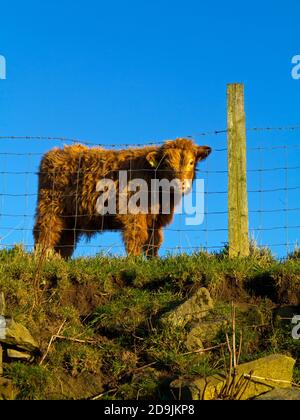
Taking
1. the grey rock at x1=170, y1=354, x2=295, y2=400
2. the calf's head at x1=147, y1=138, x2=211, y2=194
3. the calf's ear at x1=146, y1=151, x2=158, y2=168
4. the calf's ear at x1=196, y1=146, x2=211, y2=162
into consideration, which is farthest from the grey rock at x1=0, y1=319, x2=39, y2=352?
the calf's ear at x1=196, y1=146, x2=211, y2=162

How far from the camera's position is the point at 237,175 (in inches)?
455

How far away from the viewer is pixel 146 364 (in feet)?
26.8

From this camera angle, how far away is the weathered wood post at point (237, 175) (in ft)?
36.8

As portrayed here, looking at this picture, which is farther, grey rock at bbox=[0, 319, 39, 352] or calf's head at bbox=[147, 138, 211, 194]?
calf's head at bbox=[147, 138, 211, 194]

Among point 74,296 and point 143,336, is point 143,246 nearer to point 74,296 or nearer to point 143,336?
point 74,296

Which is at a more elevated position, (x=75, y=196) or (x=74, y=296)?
(x=75, y=196)

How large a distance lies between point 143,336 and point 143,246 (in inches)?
165

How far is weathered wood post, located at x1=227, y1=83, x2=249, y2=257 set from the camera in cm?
1123

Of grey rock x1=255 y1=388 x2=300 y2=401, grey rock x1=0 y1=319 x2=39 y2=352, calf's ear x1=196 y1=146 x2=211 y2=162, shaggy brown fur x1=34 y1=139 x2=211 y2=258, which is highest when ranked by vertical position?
calf's ear x1=196 y1=146 x2=211 y2=162

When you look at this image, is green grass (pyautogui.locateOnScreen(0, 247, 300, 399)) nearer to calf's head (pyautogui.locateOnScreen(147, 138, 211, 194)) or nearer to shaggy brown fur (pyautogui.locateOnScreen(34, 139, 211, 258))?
shaggy brown fur (pyautogui.locateOnScreen(34, 139, 211, 258))

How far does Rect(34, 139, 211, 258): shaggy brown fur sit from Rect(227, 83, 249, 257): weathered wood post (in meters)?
2.03
